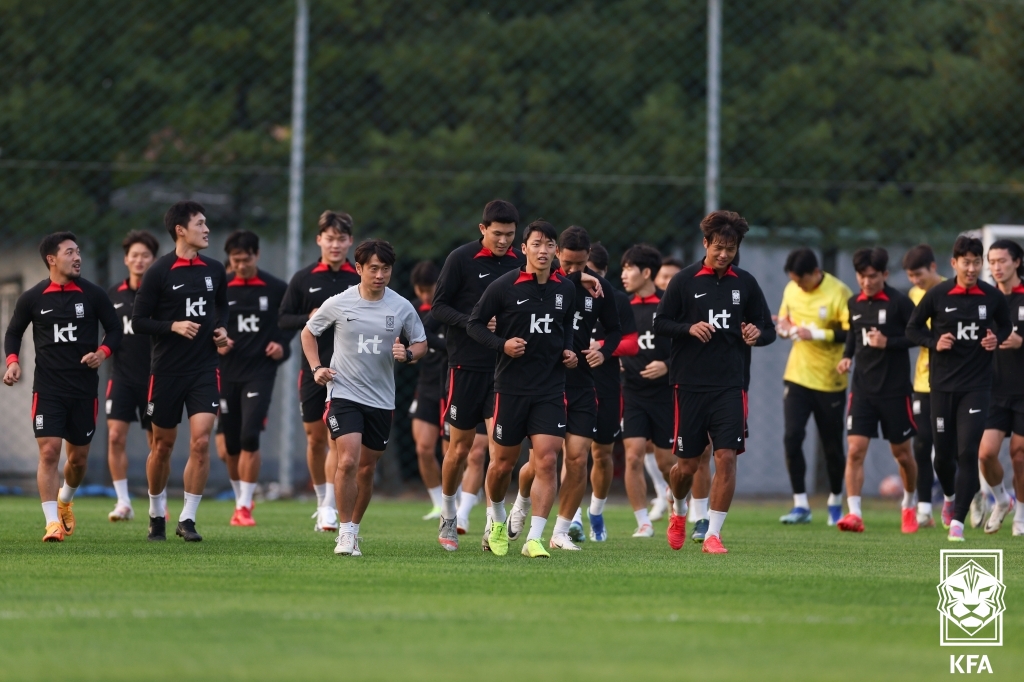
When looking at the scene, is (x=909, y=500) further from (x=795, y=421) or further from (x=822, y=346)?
(x=822, y=346)

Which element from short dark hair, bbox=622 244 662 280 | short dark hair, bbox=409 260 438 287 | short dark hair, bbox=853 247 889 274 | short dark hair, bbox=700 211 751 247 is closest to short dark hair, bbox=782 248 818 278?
short dark hair, bbox=853 247 889 274

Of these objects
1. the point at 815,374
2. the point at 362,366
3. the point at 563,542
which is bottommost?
the point at 563,542

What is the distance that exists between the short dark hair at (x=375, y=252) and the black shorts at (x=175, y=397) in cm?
180

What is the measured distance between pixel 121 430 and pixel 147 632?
7.65m

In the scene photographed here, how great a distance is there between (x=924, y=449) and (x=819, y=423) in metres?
1.04

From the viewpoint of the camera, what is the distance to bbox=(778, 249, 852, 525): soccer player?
46.4ft

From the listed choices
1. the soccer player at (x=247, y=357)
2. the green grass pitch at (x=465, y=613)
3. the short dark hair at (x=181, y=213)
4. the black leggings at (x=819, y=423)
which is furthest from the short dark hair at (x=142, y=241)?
the black leggings at (x=819, y=423)

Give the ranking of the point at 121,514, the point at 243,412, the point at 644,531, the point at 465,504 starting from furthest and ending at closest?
the point at 243,412 → the point at 121,514 → the point at 644,531 → the point at 465,504

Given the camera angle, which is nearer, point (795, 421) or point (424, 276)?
point (424, 276)

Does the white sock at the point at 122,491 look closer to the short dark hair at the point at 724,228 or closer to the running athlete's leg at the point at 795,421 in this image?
the short dark hair at the point at 724,228

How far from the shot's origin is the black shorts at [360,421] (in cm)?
946

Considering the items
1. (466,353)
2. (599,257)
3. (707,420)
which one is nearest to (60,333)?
(466,353)

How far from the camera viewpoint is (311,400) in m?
12.6

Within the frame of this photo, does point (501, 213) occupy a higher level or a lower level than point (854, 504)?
higher
